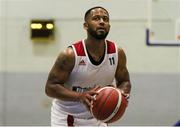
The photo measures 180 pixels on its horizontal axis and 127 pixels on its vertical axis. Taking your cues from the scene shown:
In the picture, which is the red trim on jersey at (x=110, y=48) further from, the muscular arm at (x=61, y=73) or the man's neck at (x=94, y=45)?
the muscular arm at (x=61, y=73)

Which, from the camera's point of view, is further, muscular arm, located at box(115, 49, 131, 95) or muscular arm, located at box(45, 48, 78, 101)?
muscular arm, located at box(115, 49, 131, 95)

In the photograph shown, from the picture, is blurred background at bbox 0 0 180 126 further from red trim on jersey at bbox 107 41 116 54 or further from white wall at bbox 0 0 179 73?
red trim on jersey at bbox 107 41 116 54

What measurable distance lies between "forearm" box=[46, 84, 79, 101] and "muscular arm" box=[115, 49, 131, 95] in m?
0.48

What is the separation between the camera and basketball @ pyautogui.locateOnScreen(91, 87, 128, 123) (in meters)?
3.27

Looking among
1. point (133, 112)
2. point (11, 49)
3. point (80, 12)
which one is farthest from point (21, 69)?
point (133, 112)

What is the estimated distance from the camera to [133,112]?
A: 20.4 feet

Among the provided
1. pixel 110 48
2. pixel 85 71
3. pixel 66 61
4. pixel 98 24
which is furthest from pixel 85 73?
pixel 98 24

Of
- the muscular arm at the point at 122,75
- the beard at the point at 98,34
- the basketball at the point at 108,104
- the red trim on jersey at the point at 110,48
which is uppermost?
the beard at the point at 98,34

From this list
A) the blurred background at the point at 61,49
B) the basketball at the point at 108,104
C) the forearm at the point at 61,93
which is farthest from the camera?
the blurred background at the point at 61,49

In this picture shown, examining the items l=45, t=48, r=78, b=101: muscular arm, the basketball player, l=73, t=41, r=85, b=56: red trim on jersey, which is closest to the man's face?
the basketball player

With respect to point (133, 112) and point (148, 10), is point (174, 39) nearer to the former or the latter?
point (148, 10)

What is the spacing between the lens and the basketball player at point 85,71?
349 centimetres

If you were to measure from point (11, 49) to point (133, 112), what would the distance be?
1.94 metres

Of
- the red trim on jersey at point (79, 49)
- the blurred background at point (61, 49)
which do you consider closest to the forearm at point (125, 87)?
the red trim on jersey at point (79, 49)
